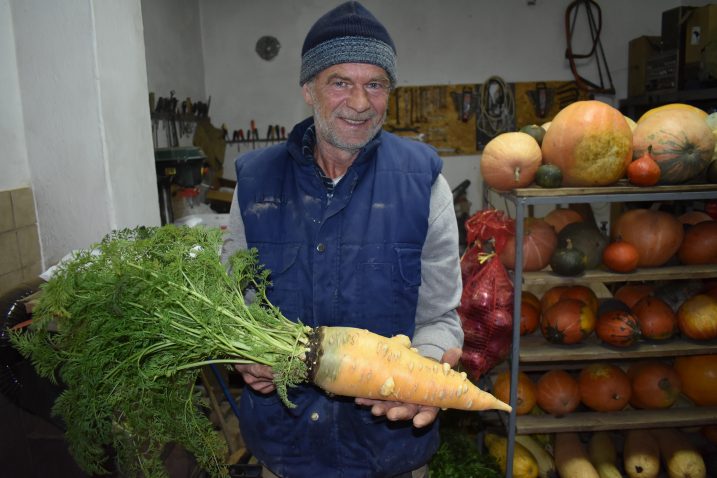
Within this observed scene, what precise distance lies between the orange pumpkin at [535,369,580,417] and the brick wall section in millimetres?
2672

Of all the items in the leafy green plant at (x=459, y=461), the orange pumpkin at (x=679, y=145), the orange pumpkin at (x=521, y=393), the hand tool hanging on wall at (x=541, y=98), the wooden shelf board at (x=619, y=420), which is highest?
the hand tool hanging on wall at (x=541, y=98)

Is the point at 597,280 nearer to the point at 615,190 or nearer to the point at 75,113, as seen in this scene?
the point at 615,190

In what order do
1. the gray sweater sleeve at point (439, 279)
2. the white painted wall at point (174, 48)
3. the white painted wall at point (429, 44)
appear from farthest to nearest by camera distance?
the white painted wall at point (429, 44) → the white painted wall at point (174, 48) → the gray sweater sleeve at point (439, 279)

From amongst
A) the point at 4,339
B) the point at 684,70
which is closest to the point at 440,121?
the point at 684,70

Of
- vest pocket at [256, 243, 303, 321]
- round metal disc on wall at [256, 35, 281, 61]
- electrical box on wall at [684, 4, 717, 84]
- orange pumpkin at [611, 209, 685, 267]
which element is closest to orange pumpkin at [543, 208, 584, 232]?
orange pumpkin at [611, 209, 685, 267]

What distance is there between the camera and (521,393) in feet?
9.25

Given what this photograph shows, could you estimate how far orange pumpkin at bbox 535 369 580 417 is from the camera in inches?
109

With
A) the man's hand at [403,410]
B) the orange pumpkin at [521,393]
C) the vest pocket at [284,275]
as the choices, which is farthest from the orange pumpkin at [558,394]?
the vest pocket at [284,275]

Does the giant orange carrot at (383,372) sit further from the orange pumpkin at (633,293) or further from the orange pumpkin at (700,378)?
the orange pumpkin at (700,378)

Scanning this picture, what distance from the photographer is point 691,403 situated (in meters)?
2.83

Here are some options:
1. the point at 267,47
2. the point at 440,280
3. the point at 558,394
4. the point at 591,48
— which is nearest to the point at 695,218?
the point at 558,394

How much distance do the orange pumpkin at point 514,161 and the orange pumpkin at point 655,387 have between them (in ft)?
4.25

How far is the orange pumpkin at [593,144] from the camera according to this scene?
2.32 metres

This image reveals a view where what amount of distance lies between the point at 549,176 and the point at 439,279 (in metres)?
1.04
